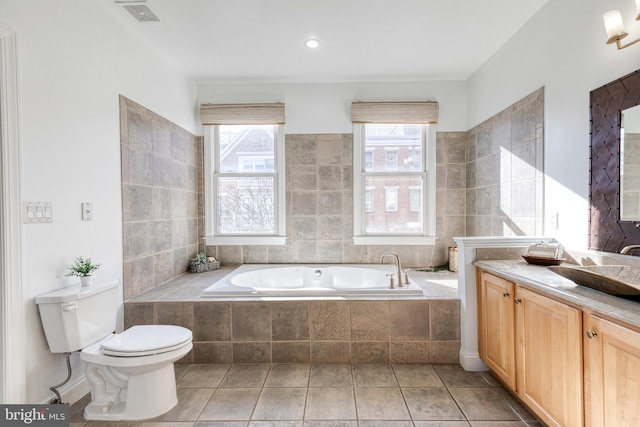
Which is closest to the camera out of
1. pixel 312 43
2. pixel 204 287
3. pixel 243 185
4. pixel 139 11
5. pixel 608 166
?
pixel 608 166

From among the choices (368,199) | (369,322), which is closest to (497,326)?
(369,322)

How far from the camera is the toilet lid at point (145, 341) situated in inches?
67.3

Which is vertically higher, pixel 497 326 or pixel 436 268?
pixel 436 268

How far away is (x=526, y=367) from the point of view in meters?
1.72

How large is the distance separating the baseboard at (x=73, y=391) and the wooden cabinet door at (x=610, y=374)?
8.41 ft

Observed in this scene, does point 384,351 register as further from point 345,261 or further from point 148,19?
point 148,19

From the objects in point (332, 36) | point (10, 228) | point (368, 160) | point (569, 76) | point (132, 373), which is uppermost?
point (332, 36)

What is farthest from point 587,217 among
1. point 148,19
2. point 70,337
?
point 148,19

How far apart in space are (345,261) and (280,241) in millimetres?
736

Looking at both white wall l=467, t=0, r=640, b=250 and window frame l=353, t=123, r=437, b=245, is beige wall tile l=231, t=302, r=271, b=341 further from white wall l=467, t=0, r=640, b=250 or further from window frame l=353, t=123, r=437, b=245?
white wall l=467, t=0, r=640, b=250

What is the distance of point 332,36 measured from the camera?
8.50ft

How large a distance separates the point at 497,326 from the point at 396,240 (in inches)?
62.7

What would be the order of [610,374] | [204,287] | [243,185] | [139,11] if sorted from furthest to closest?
1. [243,185]
2. [204,287]
3. [139,11]
4. [610,374]

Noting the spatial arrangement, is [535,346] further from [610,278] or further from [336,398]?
[336,398]
